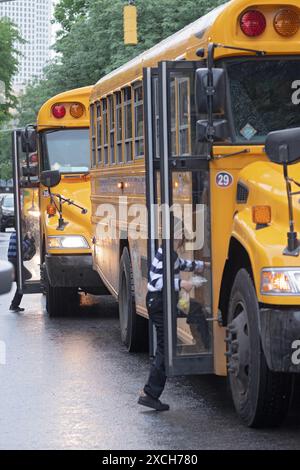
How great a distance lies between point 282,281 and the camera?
7105mm

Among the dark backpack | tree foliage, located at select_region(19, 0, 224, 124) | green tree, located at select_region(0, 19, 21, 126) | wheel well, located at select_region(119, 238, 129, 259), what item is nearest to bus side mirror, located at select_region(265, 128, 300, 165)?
wheel well, located at select_region(119, 238, 129, 259)

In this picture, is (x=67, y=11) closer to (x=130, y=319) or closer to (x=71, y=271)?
(x=71, y=271)

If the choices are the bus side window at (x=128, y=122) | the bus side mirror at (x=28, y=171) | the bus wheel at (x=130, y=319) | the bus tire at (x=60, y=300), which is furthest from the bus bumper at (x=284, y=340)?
the bus side mirror at (x=28, y=171)

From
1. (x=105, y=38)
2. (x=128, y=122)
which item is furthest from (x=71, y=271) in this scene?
(x=105, y=38)

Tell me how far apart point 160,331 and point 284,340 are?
1579 mm

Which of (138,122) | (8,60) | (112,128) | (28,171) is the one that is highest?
(8,60)

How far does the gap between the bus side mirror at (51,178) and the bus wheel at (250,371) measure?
735 cm

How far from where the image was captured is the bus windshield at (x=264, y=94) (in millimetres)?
8234

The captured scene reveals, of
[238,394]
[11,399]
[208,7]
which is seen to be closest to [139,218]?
[11,399]

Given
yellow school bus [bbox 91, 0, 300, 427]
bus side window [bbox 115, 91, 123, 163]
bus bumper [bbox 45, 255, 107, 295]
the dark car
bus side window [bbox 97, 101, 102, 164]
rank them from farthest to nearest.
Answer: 1. the dark car
2. bus bumper [bbox 45, 255, 107, 295]
3. bus side window [bbox 97, 101, 102, 164]
4. bus side window [bbox 115, 91, 123, 163]
5. yellow school bus [bbox 91, 0, 300, 427]

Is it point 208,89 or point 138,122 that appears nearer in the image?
point 208,89

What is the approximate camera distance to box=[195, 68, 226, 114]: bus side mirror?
767 cm

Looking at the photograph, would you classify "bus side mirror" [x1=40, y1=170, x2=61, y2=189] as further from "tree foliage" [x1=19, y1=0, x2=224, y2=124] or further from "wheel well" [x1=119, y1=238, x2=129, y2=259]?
"tree foliage" [x1=19, y1=0, x2=224, y2=124]

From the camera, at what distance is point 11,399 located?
9148 mm
